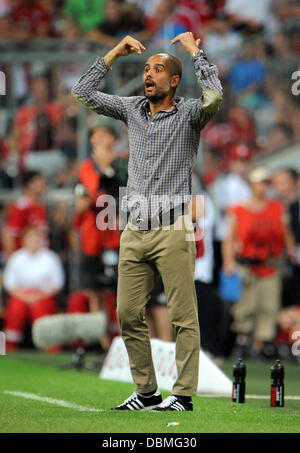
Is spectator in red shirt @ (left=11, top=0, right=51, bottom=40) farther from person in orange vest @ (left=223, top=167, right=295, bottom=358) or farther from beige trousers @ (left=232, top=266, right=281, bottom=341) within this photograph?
beige trousers @ (left=232, top=266, right=281, bottom=341)

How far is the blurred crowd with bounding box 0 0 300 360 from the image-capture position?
1393 cm

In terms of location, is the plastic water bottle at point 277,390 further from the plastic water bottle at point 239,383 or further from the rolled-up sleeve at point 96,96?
the rolled-up sleeve at point 96,96

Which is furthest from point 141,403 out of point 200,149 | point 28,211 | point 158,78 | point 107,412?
point 28,211

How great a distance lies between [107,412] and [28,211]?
26.5 ft

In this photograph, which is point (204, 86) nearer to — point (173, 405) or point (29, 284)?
point (173, 405)

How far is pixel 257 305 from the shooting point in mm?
14055

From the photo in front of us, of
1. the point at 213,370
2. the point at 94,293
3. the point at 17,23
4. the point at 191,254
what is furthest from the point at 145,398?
the point at 17,23

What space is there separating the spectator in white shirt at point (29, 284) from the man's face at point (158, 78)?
7.91 metres

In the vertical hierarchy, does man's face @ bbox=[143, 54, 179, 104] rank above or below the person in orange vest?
above

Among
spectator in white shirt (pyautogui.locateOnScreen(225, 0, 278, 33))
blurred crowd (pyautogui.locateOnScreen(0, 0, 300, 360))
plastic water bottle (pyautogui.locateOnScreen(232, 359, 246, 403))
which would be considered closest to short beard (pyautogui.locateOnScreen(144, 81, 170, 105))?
plastic water bottle (pyautogui.locateOnScreen(232, 359, 246, 403))

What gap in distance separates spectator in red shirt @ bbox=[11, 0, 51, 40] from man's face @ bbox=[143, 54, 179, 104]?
34.8 feet

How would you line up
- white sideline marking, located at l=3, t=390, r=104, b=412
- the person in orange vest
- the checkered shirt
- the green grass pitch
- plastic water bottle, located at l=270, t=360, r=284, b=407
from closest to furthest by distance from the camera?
the green grass pitch, the checkered shirt, white sideline marking, located at l=3, t=390, r=104, b=412, plastic water bottle, located at l=270, t=360, r=284, b=407, the person in orange vest

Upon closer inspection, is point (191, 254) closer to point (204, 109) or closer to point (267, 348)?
point (204, 109)

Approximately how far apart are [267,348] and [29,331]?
3.46 meters
